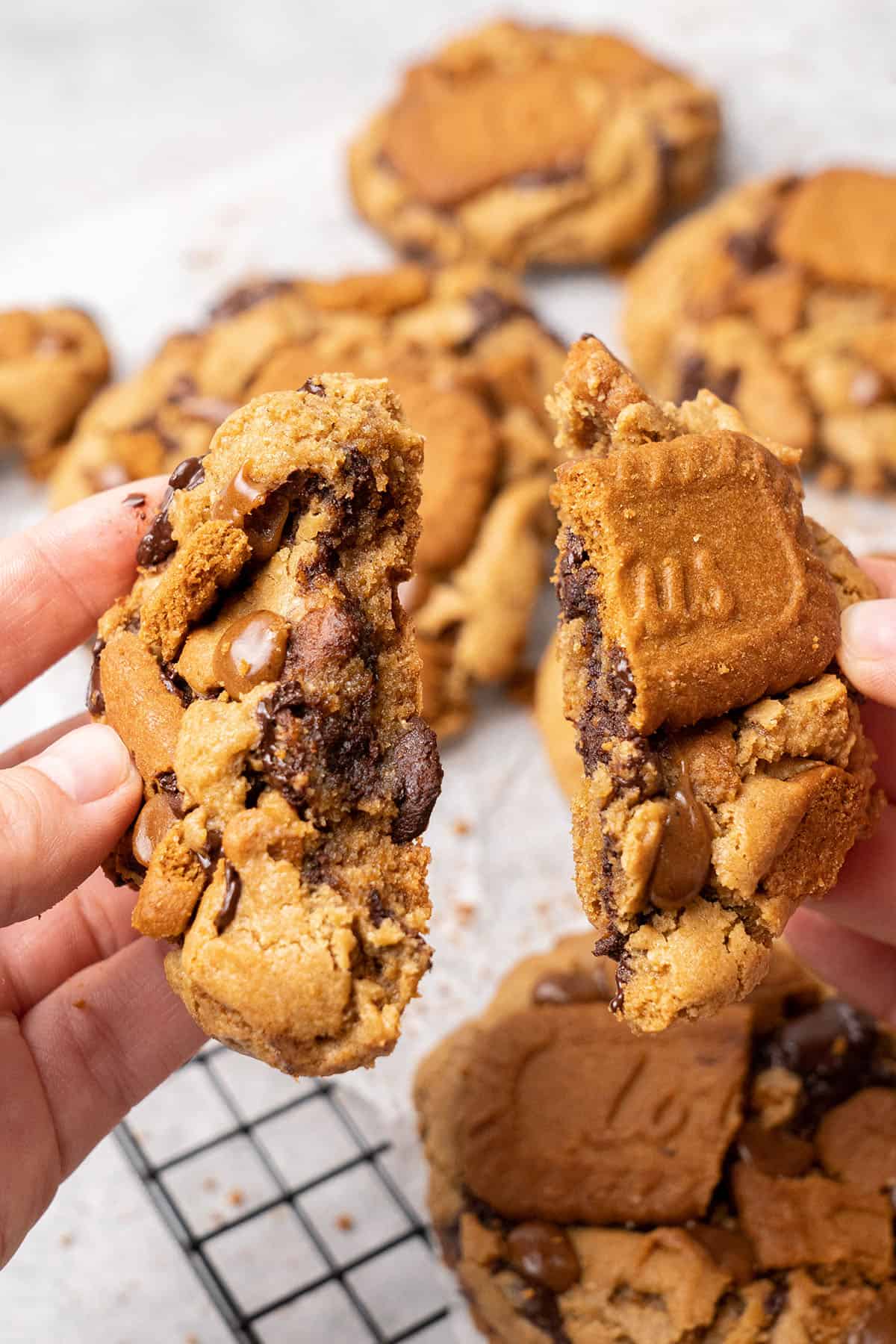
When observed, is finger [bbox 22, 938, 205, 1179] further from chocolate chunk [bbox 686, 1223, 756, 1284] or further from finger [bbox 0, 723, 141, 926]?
chocolate chunk [bbox 686, 1223, 756, 1284]

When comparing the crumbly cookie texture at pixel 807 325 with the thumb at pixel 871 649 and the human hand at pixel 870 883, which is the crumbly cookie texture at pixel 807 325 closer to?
the human hand at pixel 870 883

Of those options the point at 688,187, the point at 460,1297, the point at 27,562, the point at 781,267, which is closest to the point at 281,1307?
the point at 460,1297

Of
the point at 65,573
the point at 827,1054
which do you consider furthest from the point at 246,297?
the point at 827,1054

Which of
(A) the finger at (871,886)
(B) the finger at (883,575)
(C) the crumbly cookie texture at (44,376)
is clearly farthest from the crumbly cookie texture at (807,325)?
(C) the crumbly cookie texture at (44,376)

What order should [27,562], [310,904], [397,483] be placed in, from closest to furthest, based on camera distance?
[310,904] < [397,483] < [27,562]

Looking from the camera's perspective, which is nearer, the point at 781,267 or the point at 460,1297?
the point at 460,1297

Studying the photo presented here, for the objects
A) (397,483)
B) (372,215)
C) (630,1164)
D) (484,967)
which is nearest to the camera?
(397,483)

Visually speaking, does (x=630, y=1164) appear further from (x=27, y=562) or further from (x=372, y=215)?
(x=372, y=215)

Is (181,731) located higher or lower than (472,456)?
higher
